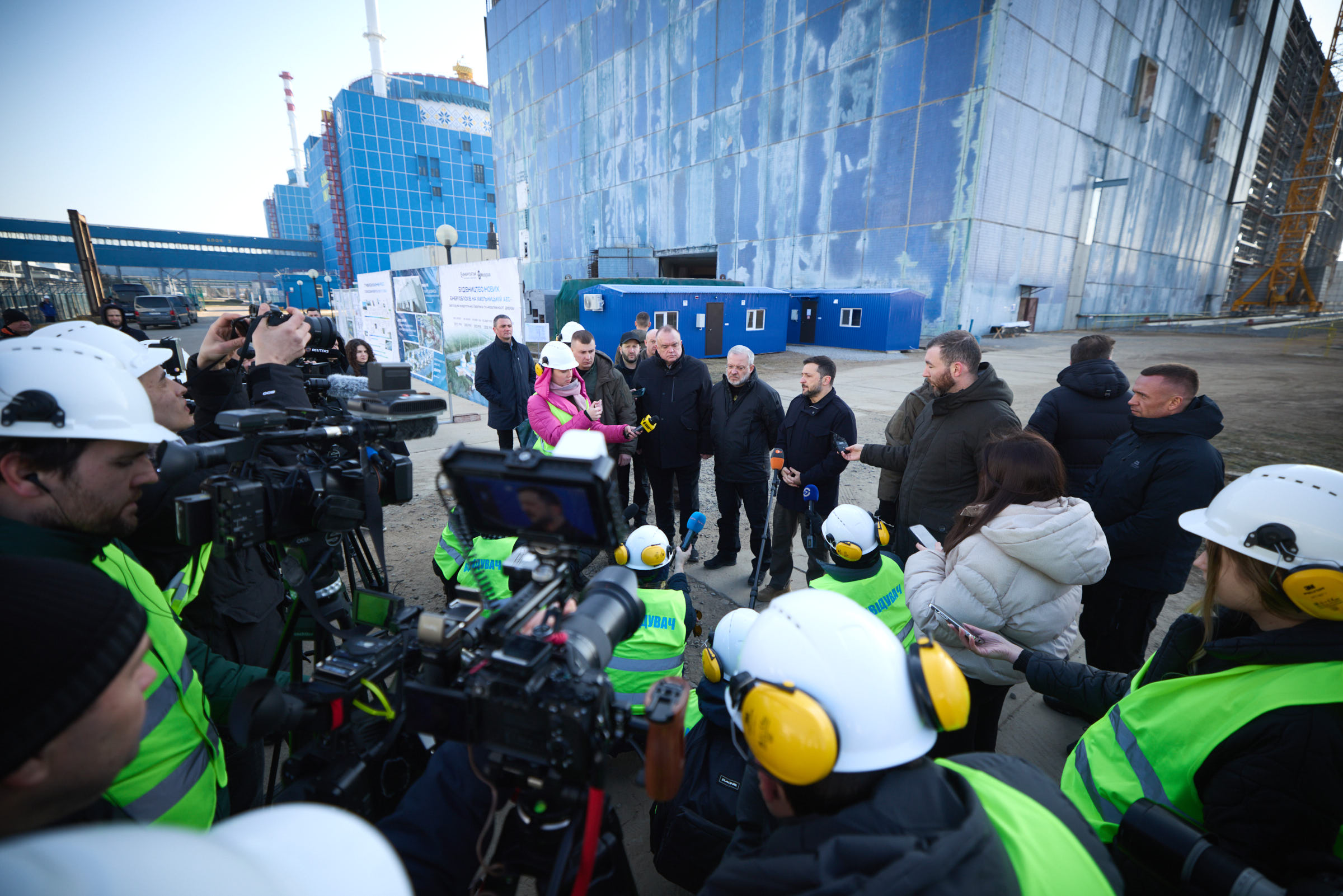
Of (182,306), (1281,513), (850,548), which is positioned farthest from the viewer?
(182,306)

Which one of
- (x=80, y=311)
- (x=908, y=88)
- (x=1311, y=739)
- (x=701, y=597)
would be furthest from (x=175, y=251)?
(x=1311, y=739)

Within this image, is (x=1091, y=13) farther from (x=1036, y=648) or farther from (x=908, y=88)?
(x=1036, y=648)

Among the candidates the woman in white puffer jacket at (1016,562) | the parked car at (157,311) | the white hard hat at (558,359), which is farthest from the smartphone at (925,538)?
the parked car at (157,311)

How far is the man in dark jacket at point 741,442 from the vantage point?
13.8 feet

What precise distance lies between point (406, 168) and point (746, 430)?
154 ft

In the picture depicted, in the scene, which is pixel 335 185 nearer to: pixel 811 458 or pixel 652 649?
pixel 811 458

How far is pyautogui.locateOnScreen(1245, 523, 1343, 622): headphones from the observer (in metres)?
1.22

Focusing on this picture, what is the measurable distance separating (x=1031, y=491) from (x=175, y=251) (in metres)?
55.7

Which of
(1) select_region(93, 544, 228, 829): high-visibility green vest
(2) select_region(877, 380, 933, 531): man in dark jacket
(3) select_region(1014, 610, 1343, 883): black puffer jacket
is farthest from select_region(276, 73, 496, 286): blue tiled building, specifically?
(3) select_region(1014, 610, 1343, 883): black puffer jacket

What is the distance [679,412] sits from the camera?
181 inches

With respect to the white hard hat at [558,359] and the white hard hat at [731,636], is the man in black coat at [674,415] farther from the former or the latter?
the white hard hat at [731,636]

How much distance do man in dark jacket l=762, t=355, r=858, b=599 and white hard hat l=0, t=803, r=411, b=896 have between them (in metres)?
3.38

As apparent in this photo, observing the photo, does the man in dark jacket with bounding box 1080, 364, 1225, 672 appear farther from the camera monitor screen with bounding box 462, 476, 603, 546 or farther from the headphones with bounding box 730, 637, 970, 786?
the camera monitor screen with bounding box 462, 476, 603, 546

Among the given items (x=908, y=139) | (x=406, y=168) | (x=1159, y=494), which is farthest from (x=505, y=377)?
(x=406, y=168)
